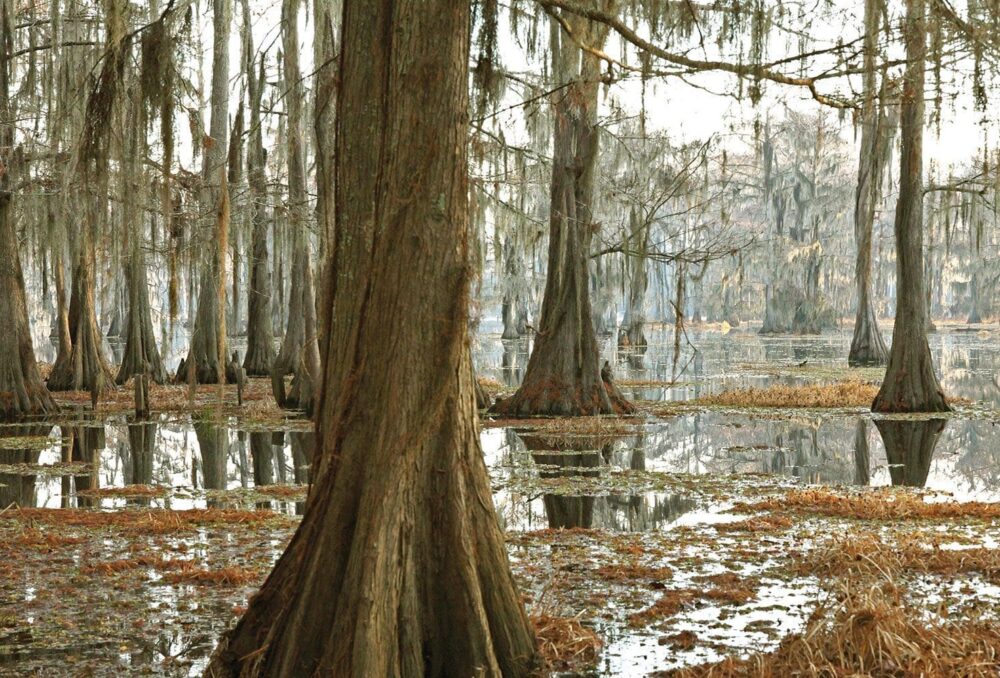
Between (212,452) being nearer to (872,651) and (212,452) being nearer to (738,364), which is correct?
(872,651)

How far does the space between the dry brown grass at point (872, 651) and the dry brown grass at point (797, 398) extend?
13125 millimetres

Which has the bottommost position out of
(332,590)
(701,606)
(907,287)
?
(701,606)

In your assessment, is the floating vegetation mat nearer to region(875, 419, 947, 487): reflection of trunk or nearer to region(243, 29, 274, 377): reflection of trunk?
region(875, 419, 947, 487): reflection of trunk

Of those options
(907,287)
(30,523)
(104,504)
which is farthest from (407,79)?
(907,287)

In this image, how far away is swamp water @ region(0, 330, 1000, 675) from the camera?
4.86 m

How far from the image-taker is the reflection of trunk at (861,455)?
977cm

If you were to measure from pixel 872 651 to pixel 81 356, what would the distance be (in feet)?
59.6

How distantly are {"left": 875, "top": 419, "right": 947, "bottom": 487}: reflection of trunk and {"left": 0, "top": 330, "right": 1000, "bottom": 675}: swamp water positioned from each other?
0.04 metres

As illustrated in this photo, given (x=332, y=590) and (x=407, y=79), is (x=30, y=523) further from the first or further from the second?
(x=407, y=79)

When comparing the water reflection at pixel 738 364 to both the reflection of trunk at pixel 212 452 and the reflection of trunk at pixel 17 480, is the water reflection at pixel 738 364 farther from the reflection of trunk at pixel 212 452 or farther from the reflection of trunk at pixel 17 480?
the reflection of trunk at pixel 17 480

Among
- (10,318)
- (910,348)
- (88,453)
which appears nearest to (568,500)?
(88,453)

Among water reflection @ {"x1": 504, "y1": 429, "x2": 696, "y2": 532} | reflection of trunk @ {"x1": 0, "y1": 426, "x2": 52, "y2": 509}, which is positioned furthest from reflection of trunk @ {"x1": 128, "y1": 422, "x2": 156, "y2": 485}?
water reflection @ {"x1": 504, "y1": 429, "x2": 696, "y2": 532}

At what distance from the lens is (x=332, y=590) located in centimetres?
373

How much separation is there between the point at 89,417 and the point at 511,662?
494 inches
